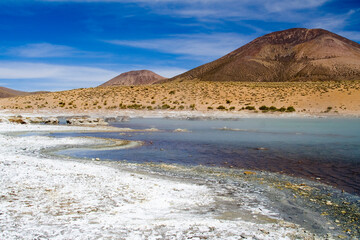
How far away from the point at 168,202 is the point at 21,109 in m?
49.5

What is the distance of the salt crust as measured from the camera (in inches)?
216

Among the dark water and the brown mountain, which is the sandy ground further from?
the brown mountain

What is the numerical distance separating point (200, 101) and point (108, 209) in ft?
148

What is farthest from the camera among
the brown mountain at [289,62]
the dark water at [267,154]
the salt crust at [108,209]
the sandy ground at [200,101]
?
the brown mountain at [289,62]

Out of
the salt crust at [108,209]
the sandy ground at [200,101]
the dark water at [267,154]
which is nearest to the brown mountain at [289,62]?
the sandy ground at [200,101]

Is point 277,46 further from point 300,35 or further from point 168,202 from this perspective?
Answer: point 168,202

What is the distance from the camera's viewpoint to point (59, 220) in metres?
5.83

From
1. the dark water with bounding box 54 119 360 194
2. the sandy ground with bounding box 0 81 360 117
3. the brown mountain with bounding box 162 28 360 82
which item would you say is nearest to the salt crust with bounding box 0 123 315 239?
the dark water with bounding box 54 119 360 194

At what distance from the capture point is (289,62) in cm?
14525

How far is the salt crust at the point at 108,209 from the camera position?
5.48 metres

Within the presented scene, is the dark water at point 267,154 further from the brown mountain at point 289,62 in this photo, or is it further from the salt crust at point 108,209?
the brown mountain at point 289,62

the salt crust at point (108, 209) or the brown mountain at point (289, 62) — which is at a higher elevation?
the brown mountain at point (289, 62)

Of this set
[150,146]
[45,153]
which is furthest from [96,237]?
[150,146]

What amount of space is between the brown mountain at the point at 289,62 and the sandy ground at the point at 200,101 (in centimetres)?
6886
